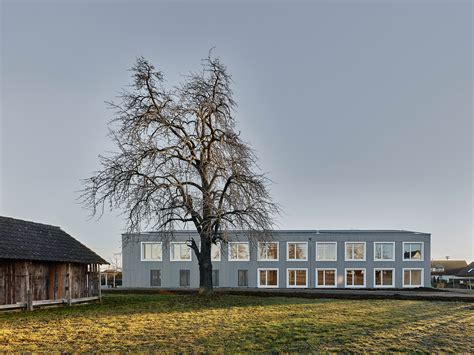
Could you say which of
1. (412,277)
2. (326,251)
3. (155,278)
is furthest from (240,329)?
(412,277)

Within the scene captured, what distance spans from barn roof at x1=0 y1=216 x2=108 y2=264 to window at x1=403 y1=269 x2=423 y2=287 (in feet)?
98.5

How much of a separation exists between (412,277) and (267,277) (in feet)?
46.7

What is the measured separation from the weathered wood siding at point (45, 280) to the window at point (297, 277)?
865 inches

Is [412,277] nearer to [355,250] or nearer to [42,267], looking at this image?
[355,250]

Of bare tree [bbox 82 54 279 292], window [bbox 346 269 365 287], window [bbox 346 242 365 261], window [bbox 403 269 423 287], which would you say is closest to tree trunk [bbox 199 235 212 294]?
bare tree [bbox 82 54 279 292]

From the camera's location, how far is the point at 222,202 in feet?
77.2

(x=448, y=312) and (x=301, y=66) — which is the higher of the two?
(x=301, y=66)

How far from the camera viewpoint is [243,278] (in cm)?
4359

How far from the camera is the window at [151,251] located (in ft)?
145

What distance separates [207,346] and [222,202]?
12.4 meters

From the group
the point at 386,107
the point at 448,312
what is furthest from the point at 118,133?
the point at 448,312

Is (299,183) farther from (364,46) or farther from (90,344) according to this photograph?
(90,344)

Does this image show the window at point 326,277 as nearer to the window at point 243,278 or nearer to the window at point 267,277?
the window at point 267,277

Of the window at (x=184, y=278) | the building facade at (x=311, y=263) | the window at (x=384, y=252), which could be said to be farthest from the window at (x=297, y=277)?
the window at (x=184, y=278)
